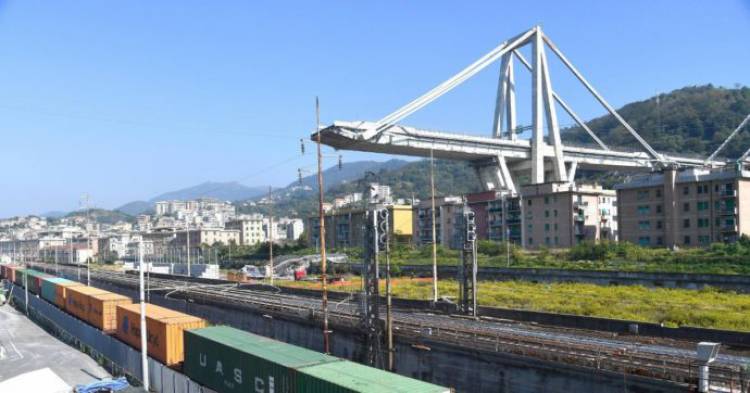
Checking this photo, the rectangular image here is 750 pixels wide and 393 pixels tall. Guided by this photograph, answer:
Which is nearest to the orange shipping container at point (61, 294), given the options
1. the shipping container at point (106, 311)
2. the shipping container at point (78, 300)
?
the shipping container at point (78, 300)

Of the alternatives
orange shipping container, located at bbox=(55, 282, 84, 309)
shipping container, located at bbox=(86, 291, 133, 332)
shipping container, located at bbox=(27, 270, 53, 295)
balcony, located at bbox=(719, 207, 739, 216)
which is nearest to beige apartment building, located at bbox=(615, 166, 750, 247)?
balcony, located at bbox=(719, 207, 739, 216)

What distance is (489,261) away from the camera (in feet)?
273

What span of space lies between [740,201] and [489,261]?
32.2 meters

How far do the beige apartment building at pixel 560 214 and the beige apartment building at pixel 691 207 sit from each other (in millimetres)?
8852

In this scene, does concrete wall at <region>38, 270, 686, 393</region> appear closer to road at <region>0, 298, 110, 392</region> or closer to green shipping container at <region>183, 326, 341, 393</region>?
green shipping container at <region>183, 326, 341, 393</region>

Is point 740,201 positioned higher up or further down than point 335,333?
higher up

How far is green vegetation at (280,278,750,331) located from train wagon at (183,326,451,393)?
21.6 metres

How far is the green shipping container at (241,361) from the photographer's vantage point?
2109 cm

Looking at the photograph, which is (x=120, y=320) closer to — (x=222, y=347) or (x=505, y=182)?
(x=222, y=347)

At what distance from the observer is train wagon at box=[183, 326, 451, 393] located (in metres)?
17.7

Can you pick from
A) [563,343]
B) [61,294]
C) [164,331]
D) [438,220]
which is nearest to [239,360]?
[164,331]

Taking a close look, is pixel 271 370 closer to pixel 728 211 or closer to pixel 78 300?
pixel 78 300

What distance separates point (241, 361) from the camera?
23438 millimetres

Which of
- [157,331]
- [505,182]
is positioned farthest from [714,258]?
[157,331]
